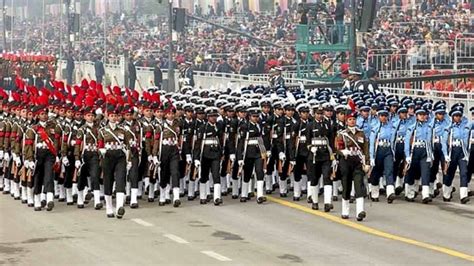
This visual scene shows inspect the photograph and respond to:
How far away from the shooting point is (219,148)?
2772 cm

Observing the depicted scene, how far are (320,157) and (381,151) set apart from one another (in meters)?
1.78

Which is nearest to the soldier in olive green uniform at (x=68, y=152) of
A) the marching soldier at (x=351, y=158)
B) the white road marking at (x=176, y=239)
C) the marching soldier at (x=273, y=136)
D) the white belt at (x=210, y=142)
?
the white belt at (x=210, y=142)

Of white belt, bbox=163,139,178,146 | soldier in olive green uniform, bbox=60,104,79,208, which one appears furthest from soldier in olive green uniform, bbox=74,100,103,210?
white belt, bbox=163,139,178,146

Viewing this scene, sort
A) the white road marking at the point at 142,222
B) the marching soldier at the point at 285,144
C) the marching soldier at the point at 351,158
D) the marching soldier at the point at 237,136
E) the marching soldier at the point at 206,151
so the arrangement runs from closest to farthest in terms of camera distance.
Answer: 1. the white road marking at the point at 142,222
2. the marching soldier at the point at 351,158
3. the marching soldier at the point at 206,151
4. the marching soldier at the point at 237,136
5. the marching soldier at the point at 285,144

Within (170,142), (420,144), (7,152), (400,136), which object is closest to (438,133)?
(420,144)

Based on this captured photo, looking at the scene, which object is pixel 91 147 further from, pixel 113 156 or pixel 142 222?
pixel 142 222

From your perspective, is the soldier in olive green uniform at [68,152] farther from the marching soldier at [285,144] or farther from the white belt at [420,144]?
the white belt at [420,144]

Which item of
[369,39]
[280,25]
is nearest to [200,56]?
[280,25]

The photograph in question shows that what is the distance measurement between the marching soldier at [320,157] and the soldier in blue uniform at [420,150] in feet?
5.12

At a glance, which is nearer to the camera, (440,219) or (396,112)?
(440,219)

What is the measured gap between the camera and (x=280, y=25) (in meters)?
67.4

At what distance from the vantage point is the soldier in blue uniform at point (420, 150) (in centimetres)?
2714

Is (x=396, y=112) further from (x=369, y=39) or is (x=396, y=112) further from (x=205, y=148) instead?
(x=369, y=39)

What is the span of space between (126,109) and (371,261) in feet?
25.0
